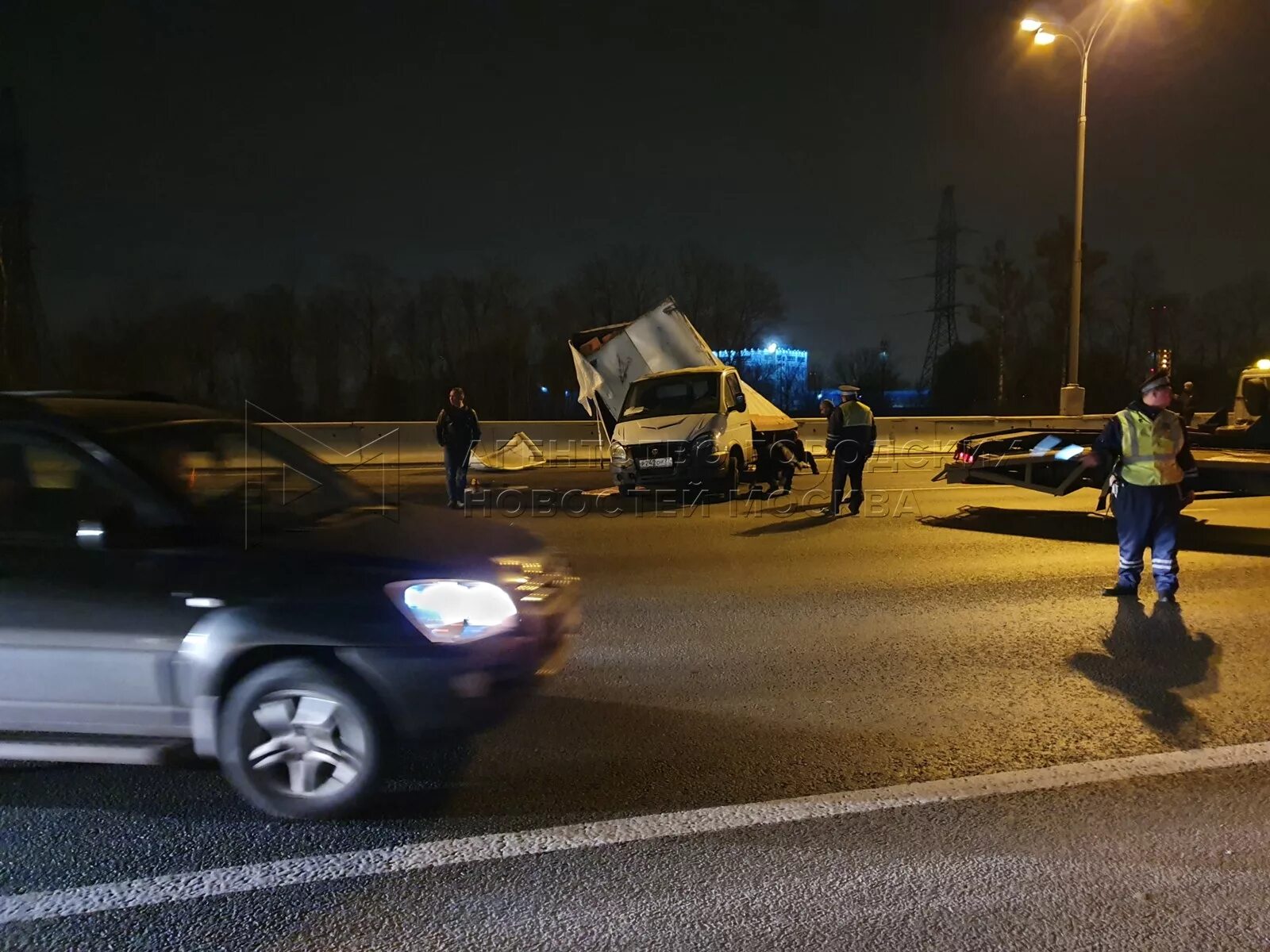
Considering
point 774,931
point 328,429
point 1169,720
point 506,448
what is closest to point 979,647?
point 1169,720

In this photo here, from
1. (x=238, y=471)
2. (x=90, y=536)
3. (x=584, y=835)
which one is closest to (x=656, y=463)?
(x=238, y=471)

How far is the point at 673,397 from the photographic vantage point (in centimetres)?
1391

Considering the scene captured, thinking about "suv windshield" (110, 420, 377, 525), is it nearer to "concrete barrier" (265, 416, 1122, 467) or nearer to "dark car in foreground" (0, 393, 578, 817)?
"dark car in foreground" (0, 393, 578, 817)

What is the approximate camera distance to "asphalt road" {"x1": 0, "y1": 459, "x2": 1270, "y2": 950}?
2.83 metres

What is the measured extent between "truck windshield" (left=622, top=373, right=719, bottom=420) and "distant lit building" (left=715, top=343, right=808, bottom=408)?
34575 millimetres

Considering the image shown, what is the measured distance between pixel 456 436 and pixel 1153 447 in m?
8.39

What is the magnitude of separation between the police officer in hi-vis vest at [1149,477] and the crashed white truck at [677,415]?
635 cm

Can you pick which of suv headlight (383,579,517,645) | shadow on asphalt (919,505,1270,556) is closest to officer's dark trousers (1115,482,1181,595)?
shadow on asphalt (919,505,1270,556)

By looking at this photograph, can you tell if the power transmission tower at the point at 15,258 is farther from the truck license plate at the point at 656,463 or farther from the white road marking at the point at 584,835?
the white road marking at the point at 584,835

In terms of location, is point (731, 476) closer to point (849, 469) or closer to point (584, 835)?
point (849, 469)

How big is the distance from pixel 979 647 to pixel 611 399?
1172 centimetres

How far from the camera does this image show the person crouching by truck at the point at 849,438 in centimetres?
1105

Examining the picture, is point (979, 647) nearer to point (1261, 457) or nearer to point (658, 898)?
point (658, 898)

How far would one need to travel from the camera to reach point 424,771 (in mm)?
3951
